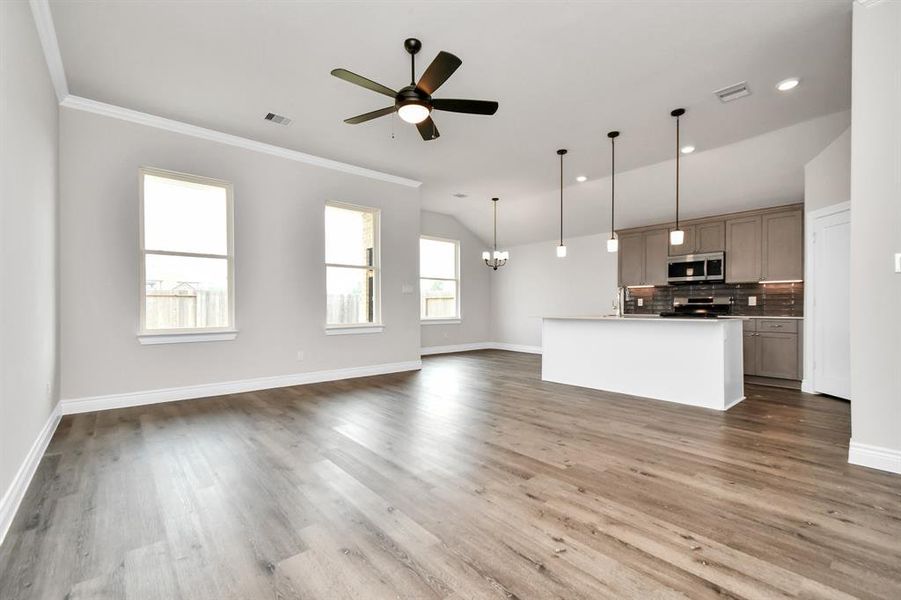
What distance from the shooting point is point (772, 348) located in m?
5.98

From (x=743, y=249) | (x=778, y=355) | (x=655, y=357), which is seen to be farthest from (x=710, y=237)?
(x=655, y=357)

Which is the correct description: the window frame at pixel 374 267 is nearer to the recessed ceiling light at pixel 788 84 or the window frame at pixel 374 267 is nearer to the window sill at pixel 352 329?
the window sill at pixel 352 329

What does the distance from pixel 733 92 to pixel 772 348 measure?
3845 mm

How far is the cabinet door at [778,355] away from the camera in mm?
5750

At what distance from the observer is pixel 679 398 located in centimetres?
459

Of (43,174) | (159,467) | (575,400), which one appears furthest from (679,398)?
(43,174)

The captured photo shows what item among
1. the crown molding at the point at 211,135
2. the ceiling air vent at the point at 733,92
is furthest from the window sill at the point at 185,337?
the ceiling air vent at the point at 733,92

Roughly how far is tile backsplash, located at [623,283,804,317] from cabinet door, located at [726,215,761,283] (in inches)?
9.8

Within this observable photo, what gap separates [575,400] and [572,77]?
332cm

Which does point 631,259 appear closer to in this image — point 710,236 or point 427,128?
point 710,236

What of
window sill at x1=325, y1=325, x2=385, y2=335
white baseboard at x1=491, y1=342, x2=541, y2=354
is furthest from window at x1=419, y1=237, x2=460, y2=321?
window sill at x1=325, y1=325, x2=385, y2=335

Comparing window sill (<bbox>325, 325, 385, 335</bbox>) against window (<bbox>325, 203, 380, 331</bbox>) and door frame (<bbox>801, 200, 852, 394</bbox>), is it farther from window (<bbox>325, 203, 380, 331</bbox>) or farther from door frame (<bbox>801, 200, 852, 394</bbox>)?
door frame (<bbox>801, 200, 852, 394</bbox>)

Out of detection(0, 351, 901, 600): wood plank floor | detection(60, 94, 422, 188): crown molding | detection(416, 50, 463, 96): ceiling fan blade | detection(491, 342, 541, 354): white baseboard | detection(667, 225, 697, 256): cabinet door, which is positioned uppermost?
detection(60, 94, 422, 188): crown molding

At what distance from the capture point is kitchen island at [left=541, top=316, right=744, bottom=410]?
438 cm
